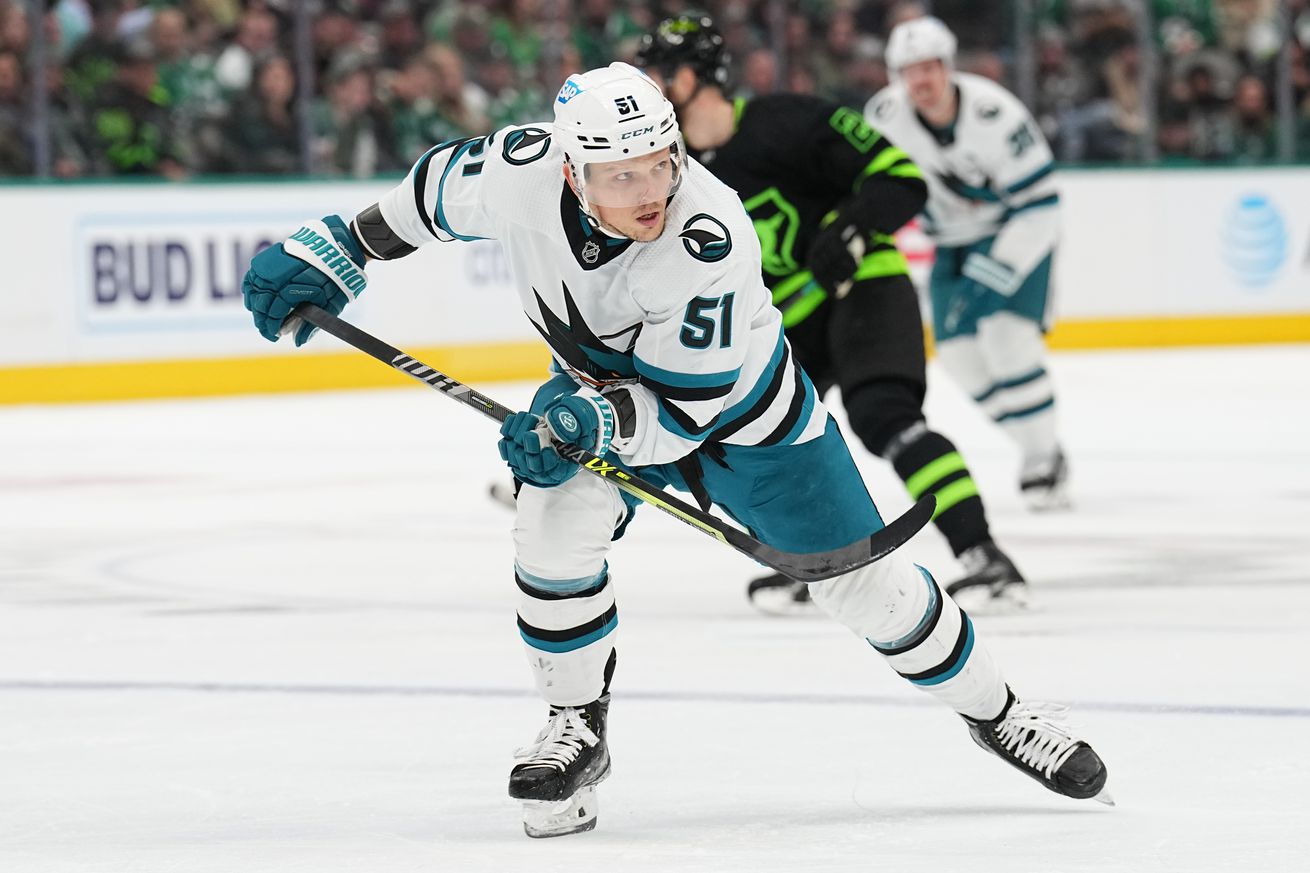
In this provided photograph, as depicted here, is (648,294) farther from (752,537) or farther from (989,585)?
(989,585)

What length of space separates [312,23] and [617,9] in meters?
1.48

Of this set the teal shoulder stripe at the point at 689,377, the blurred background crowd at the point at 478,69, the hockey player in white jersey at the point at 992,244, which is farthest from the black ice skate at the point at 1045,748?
the blurred background crowd at the point at 478,69

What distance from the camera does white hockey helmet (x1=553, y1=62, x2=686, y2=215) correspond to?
2336 millimetres

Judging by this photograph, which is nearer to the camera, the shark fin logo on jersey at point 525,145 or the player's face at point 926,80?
the shark fin logo on jersey at point 525,145

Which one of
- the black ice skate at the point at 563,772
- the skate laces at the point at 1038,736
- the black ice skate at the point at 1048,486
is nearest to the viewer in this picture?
the black ice skate at the point at 563,772

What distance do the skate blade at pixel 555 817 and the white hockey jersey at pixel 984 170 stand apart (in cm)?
311

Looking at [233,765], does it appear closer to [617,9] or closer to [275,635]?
[275,635]

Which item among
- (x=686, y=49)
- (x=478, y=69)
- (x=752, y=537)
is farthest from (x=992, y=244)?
(x=478, y=69)

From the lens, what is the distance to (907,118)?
5348 mm

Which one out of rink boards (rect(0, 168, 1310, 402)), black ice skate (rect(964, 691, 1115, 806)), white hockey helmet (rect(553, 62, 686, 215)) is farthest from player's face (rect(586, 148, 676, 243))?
rink boards (rect(0, 168, 1310, 402))

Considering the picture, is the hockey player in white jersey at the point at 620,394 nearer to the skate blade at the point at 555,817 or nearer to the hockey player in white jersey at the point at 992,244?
the skate blade at the point at 555,817

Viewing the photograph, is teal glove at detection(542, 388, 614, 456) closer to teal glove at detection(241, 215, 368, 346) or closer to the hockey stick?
the hockey stick

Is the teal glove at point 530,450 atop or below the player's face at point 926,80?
below

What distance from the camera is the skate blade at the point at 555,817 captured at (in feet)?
8.07
